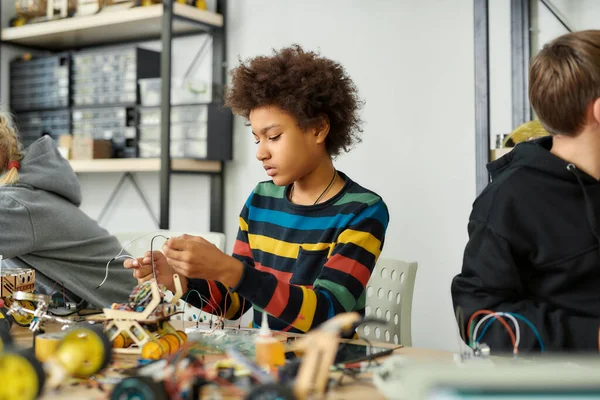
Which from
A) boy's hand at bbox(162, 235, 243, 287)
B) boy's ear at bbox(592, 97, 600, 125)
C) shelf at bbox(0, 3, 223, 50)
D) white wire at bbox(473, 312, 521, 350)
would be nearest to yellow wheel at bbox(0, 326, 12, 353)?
boy's hand at bbox(162, 235, 243, 287)

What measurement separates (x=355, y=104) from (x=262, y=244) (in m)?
0.36

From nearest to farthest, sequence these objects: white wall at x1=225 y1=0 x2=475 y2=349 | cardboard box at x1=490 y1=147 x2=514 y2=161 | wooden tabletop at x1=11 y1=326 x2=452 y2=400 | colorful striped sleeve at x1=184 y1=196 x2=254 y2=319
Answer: wooden tabletop at x1=11 y1=326 x2=452 y2=400 → colorful striped sleeve at x1=184 y1=196 x2=254 y2=319 → cardboard box at x1=490 y1=147 x2=514 y2=161 → white wall at x1=225 y1=0 x2=475 y2=349

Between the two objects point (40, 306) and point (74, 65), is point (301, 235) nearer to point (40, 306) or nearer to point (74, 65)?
point (40, 306)

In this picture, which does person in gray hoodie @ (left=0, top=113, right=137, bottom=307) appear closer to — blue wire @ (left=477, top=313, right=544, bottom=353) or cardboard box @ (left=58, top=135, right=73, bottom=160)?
blue wire @ (left=477, top=313, right=544, bottom=353)

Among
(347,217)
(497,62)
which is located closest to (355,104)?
(347,217)

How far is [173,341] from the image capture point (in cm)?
93

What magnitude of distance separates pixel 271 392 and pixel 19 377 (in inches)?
10.3

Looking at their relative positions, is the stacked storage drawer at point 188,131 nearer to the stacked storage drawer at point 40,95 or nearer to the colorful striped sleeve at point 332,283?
the stacked storage drawer at point 40,95

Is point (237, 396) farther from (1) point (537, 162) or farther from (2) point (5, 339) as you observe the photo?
(1) point (537, 162)

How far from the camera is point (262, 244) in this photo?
4.66ft

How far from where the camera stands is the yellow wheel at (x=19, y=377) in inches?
25.5

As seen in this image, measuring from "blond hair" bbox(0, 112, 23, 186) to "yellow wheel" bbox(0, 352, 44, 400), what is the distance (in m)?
1.07

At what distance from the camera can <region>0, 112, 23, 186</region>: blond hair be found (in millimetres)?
1635

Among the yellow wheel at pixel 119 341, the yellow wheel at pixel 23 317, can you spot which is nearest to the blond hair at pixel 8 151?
the yellow wheel at pixel 23 317
